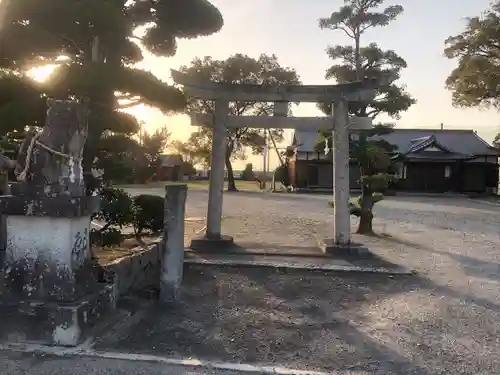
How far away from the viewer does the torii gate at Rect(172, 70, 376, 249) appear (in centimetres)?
934

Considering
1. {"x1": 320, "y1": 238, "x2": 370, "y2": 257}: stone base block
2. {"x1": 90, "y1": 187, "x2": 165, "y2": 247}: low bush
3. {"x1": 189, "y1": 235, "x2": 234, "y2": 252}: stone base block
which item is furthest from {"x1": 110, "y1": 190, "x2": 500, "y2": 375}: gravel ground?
{"x1": 90, "y1": 187, "x2": 165, "y2": 247}: low bush

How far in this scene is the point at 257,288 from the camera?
22.4 ft

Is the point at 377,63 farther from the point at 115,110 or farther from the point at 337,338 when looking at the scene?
the point at 337,338

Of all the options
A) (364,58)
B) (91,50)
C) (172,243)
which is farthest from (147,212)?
(364,58)

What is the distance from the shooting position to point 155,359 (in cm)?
410

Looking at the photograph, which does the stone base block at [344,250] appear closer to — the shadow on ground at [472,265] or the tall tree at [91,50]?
the shadow on ground at [472,265]

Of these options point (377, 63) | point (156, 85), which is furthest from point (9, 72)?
point (377, 63)

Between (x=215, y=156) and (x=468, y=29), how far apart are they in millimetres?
22947

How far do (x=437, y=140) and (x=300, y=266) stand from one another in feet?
104

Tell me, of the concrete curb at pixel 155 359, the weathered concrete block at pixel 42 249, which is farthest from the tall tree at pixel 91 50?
the concrete curb at pixel 155 359

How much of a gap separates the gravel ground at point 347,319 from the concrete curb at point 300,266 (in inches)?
7.7

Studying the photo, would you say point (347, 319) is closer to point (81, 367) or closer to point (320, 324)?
point (320, 324)

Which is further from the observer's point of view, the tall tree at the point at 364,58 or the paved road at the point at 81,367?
the tall tree at the point at 364,58

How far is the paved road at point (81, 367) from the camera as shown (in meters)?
3.79
